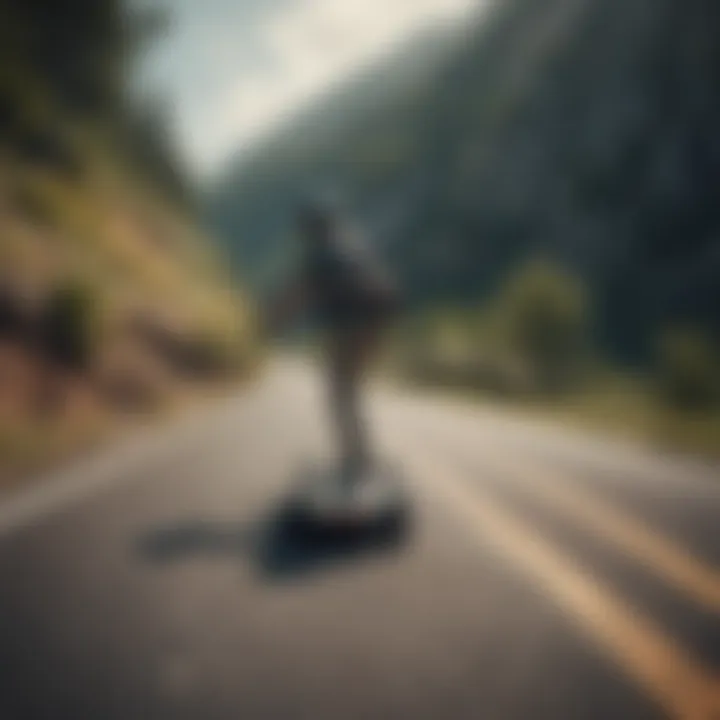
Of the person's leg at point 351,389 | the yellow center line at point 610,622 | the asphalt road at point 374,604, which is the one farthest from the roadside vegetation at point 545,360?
the person's leg at point 351,389

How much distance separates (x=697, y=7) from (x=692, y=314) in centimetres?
3776

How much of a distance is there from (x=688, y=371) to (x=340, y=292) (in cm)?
2168

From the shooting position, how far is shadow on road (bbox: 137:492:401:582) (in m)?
7.51

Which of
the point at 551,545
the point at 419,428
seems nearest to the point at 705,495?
the point at 551,545

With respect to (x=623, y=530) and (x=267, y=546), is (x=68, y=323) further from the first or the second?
(x=623, y=530)

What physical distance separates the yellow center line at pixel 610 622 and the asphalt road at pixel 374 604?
0.07 feet

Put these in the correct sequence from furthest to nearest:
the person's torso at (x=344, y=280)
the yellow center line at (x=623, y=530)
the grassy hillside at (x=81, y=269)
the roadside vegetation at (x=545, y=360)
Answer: the roadside vegetation at (x=545, y=360) < the grassy hillside at (x=81, y=269) < the person's torso at (x=344, y=280) < the yellow center line at (x=623, y=530)

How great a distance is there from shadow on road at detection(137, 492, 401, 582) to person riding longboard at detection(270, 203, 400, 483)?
5.03ft

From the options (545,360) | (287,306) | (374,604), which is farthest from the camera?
(545,360)

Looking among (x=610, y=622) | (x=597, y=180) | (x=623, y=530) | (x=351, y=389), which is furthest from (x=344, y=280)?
(x=597, y=180)

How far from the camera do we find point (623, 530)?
843 centimetres

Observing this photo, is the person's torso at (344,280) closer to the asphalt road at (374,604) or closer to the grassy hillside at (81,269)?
the asphalt road at (374,604)

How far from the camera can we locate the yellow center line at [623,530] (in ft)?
21.5

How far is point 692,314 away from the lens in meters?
78.0
